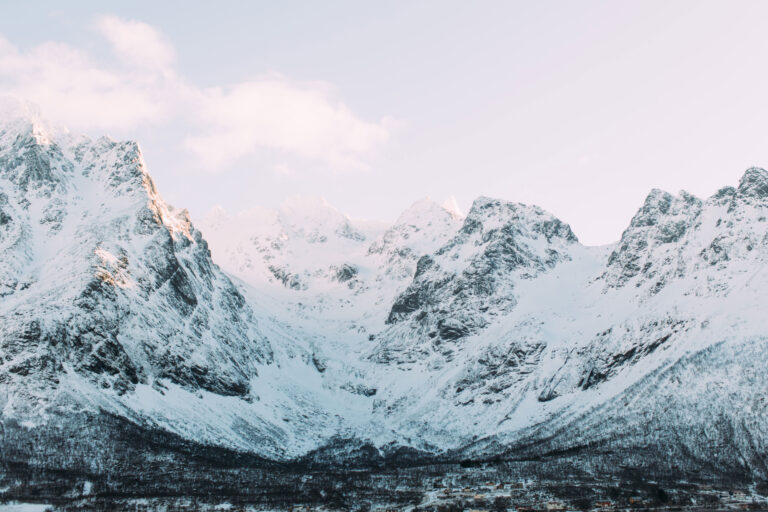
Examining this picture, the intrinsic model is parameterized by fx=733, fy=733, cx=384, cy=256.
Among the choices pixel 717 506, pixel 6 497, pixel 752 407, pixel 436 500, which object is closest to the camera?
pixel 717 506

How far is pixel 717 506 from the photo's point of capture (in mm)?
156250

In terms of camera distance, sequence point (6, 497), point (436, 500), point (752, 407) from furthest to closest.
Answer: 1. point (752, 407)
2. point (436, 500)
3. point (6, 497)

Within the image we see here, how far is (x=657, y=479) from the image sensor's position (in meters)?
184

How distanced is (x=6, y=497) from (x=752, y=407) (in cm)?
18627

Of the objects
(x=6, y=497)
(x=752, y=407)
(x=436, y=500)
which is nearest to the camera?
(x=6, y=497)

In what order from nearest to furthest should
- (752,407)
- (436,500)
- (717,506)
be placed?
1. (717,506)
2. (436,500)
3. (752,407)

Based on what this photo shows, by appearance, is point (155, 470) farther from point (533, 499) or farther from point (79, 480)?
point (533, 499)

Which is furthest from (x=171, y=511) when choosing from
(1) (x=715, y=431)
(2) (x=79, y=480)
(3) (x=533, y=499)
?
(1) (x=715, y=431)

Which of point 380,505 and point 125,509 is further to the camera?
point 380,505

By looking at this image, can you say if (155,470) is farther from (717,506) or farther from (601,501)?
(717,506)

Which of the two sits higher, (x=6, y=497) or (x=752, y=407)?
(x=752, y=407)

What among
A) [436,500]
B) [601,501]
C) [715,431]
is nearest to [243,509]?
[436,500]

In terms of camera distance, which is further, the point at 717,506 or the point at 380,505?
the point at 380,505

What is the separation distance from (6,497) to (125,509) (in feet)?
90.6
